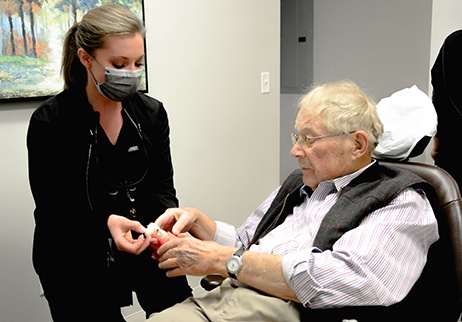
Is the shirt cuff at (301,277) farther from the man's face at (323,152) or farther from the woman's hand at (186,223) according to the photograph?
the woman's hand at (186,223)

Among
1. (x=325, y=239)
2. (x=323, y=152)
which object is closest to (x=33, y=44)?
→ (x=323, y=152)

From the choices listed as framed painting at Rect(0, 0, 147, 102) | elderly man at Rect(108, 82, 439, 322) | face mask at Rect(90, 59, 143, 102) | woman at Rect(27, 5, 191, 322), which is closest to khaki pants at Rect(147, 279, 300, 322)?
elderly man at Rect(108, 82, 439, 322)

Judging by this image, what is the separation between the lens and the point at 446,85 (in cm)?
222

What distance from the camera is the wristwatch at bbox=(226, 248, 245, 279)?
4.50ft

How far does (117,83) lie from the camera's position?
5.46ft

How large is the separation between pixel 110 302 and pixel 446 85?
5.56ft

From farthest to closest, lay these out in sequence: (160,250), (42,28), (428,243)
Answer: (42,28), (160,250), (428,243)

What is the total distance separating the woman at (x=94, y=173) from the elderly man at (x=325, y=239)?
0.58ft

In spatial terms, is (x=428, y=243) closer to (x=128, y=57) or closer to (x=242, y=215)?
(x=128, y=57)

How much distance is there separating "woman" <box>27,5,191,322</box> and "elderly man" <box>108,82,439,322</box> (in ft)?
0.58

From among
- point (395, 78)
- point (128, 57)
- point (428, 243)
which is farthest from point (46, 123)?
point (395, 78)

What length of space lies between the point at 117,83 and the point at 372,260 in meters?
0.99

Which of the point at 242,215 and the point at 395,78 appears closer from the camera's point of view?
the point at 242,215

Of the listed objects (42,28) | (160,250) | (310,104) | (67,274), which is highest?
(42,28)
